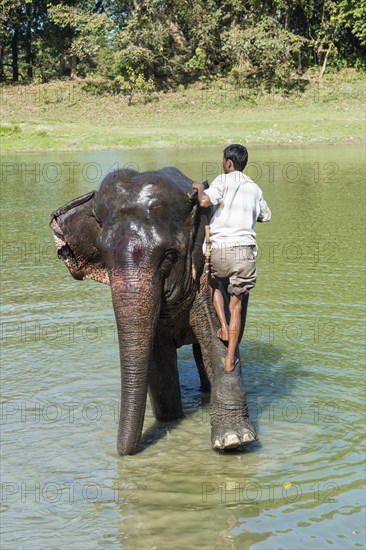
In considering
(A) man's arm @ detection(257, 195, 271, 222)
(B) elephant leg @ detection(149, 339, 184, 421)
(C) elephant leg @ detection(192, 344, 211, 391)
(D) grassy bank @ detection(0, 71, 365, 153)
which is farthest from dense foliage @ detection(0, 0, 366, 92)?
(A) man's arm @ detection(257, 195, 271, 222)

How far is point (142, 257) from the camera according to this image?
6480 mm

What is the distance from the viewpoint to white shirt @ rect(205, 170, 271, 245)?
6.88 metres

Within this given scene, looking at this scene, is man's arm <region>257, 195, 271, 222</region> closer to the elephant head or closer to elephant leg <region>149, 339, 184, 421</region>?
the elephant head

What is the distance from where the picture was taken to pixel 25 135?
35.8 meters

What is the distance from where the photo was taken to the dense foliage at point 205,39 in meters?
44.4

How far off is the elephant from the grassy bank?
2639 centimetres

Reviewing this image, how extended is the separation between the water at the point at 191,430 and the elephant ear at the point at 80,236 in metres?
1.46

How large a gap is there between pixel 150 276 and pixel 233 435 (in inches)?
57.7

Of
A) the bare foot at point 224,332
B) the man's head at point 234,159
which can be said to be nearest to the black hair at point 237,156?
the man's head at point 234,159

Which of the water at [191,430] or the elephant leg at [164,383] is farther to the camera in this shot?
the elephant leg at [164,383]

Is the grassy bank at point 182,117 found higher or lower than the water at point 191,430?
higher

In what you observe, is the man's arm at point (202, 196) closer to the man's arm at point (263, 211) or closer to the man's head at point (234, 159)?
the man's head at point (234, 159)

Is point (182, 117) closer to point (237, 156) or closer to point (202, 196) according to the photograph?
point (237, 156)

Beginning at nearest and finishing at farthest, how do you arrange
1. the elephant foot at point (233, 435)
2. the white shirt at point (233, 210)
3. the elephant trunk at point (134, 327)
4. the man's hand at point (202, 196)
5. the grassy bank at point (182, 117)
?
the elephant trunk at point (134, 327) < the man's hand at point (202, 196) < the white shirt at point (233, 210) < the elephant foot at point (233, 435) < the grassy bank at point (182, 117)
